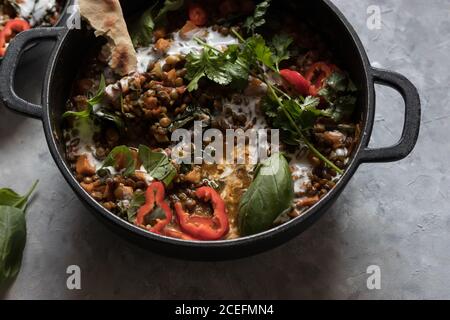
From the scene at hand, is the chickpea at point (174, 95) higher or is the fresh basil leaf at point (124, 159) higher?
the chickpea at point (174, 95)

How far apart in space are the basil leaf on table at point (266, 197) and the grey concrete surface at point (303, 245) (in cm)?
32

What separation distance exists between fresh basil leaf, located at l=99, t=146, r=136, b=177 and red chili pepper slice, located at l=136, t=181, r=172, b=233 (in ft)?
0.28

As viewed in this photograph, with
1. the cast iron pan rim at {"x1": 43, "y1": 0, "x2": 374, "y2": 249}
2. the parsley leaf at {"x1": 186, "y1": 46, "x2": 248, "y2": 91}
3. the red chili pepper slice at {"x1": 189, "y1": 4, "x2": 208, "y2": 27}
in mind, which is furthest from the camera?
the red chili pepper slice at {"x1": 189, "y1": 4, "x2": 208, "y2": 27}

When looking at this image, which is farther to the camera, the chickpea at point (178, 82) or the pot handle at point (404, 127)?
the chickpea at point (178, 82)

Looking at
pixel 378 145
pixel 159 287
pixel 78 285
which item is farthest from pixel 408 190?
pixel 78 285

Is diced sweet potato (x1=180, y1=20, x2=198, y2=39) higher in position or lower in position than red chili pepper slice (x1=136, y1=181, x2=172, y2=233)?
higher

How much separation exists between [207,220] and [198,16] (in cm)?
72

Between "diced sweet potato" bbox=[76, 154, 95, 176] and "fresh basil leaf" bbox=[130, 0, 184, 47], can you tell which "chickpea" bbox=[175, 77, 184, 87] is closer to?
"fresh basil leaf" bbox=[130, 0, 184, 47]

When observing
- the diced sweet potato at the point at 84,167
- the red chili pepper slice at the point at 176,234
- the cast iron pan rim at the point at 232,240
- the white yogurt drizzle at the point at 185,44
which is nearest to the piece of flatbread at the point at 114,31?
the white yogurt drizzle at the point at 185,44

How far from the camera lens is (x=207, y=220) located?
2.18m

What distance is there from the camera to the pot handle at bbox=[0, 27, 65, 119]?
2123 millimetres

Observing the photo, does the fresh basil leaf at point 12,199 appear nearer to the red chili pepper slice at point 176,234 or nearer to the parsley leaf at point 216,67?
the red chili pepper slice at point 176,234

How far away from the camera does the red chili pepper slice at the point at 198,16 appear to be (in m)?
2.45

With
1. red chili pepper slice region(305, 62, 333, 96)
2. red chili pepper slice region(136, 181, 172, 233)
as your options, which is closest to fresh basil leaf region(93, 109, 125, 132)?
red chili pepper slice region(136, 181, 172, 233)
